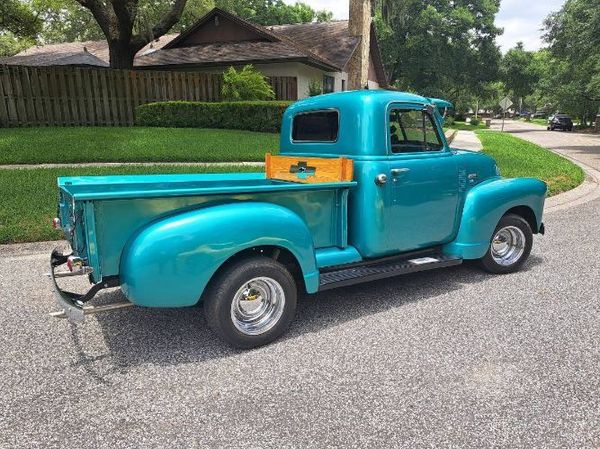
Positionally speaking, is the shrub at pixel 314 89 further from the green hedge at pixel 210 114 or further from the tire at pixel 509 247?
the tire at pixel 509 247

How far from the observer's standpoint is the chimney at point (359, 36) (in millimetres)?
23500

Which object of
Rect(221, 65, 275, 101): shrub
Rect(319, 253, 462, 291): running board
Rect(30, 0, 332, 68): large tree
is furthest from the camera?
Rect(30, 0, 332, 68): large tree

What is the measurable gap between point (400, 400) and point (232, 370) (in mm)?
1136

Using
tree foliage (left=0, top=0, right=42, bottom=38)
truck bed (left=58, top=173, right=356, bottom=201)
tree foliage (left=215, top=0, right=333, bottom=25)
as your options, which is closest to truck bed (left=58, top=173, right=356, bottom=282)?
truck bed (left=58, top=173, right=356, bottom=201)

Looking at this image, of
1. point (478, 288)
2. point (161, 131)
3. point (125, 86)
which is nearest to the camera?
point (478, 288)

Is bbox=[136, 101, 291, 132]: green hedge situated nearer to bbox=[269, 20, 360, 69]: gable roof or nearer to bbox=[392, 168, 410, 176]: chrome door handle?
bbox=[269, 20, 360, 69]: gable roof

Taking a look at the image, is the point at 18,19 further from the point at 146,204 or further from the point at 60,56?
the point at 146,204

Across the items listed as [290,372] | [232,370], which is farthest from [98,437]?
[290,372]

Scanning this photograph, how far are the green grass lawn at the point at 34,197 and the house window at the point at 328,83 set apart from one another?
15.0 meters

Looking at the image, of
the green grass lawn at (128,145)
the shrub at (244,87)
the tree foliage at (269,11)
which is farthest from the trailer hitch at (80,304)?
the tree foliage at (269,11)

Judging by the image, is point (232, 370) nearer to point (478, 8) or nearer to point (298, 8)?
point (478, 8)

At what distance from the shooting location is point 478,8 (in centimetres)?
4397

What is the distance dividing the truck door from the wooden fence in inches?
608

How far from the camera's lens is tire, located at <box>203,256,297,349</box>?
3227mm
